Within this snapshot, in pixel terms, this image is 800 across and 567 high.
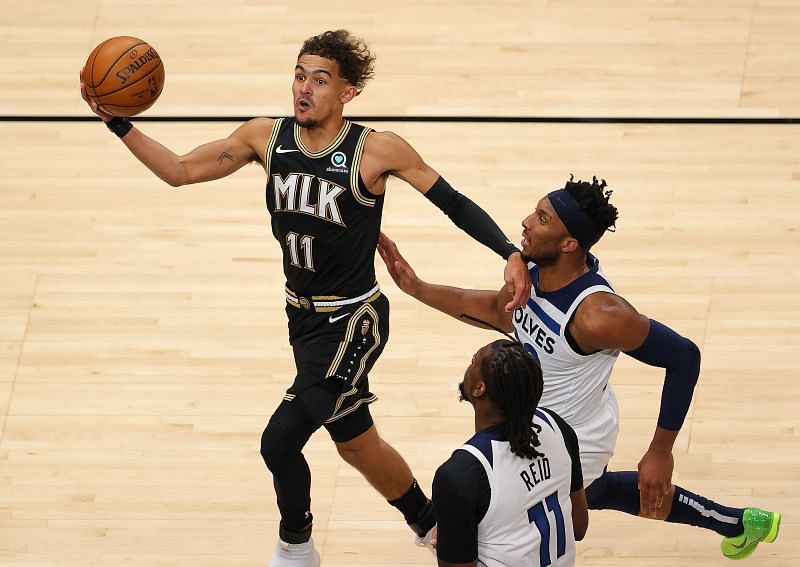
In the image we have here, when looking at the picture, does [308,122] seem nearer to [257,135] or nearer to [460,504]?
[257,135]

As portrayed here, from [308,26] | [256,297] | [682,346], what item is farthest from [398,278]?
[308,26]

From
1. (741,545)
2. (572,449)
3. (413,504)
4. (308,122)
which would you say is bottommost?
(413,504)

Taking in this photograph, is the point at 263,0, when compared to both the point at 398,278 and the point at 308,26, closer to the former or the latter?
the point at 308,26

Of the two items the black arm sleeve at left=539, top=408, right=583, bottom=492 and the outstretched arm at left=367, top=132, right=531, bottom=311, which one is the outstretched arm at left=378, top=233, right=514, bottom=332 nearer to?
the outstretched arm at left=367, top=132, right=531, bottom=311

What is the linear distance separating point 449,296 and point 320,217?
58 centimetres

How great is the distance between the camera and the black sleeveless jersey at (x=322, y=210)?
14.1 feet

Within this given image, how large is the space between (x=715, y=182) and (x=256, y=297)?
7.84 feet

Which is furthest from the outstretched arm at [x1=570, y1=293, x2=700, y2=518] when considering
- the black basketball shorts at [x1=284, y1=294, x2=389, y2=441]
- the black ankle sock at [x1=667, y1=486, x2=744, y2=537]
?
the black basketball shorts at [x1=284, y1=294, x2=389, y2=441]

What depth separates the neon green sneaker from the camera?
4.58m

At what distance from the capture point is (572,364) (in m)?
4.08

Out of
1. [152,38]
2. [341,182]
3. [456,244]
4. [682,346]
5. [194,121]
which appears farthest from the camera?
[152,38]

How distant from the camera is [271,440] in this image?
13.9ft

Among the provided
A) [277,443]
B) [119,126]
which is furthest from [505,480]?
[119,126]

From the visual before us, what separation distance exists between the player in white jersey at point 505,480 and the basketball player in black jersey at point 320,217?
39.5 inches
